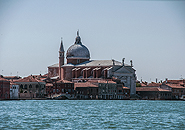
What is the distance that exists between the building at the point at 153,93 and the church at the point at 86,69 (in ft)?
5.11

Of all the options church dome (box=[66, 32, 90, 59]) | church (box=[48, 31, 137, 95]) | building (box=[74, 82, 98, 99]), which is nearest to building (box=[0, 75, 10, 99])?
building (box=[74, 82, 98, 99])

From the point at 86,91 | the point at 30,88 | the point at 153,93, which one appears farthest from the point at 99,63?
the point at 30,88

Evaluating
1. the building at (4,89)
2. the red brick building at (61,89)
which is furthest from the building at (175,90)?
the building at (4,89)

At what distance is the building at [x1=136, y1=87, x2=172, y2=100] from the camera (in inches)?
3851

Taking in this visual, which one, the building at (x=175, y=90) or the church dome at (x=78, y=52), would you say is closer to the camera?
the building at (x=175, y=90)

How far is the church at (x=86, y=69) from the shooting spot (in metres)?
97.5

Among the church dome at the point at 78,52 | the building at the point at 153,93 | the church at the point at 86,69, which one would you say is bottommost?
the building at the point at 153,93

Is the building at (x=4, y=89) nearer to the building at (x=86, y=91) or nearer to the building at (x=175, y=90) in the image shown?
the building at (x=86, y=91)

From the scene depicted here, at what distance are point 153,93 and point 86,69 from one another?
13.3 meters

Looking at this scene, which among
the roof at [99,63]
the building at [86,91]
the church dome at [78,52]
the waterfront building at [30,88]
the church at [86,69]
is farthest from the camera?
the church dome at [78,52]

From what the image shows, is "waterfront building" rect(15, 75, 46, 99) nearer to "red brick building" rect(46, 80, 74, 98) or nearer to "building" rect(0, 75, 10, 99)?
"red brick building" rect(46, 80, 74, 98)

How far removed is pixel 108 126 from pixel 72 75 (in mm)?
66272

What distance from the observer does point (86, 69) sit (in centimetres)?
9962

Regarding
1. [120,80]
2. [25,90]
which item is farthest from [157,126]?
[120,80]
